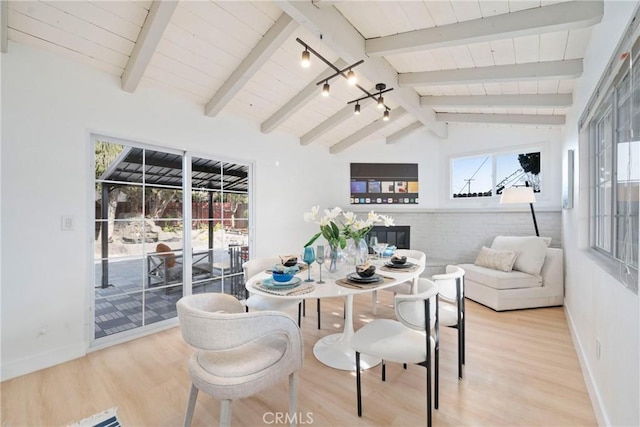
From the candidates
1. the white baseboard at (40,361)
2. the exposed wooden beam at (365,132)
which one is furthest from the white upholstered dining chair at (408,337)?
the exposed wooden beam at (365,132)

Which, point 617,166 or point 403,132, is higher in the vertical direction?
point 403,132

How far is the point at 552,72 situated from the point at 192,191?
12.3 feet

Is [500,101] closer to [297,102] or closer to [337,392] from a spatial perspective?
[297,102]

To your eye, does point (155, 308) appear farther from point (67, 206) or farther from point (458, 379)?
point (458, 379)

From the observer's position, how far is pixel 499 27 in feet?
6.64

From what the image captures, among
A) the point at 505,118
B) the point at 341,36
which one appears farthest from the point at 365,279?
the point at 505,118

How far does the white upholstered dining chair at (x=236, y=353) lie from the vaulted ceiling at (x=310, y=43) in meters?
1.95

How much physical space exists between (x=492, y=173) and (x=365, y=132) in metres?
2.21

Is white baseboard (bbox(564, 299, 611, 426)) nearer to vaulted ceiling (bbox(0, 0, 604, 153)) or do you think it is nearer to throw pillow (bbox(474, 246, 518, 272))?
throw pillow (bbox(474, 246, 518, 272))

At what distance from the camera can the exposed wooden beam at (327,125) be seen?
155 inches

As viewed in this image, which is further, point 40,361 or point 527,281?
point 527,281

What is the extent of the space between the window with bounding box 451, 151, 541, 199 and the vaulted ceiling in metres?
1.52

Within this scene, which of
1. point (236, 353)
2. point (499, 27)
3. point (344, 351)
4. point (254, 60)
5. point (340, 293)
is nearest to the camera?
point (236, 353)

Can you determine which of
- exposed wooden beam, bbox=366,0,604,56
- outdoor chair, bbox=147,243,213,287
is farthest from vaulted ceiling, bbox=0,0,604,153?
outdoor chair, bbox=147,243,213,287
